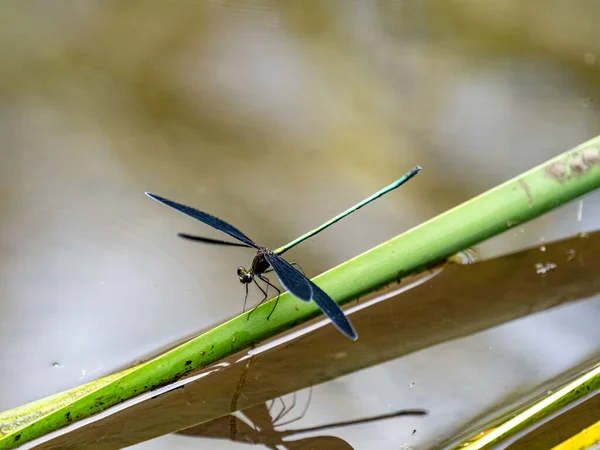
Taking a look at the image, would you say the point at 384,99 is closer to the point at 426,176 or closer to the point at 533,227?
the point at 426,176

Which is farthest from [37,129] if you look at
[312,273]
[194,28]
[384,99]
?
[384,99]

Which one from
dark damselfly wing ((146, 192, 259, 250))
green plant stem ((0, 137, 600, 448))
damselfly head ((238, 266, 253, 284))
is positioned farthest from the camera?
damselfly head ((238, 266, 253, 284))

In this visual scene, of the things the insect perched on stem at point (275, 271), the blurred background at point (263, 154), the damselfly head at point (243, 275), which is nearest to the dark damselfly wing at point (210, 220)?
the insect perched on stem at point (275, 271)

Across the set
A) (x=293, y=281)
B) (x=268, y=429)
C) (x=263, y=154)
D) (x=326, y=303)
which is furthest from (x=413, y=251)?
(x=263, y=154)

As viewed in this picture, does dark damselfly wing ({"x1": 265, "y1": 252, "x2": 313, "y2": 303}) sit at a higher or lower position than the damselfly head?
lower

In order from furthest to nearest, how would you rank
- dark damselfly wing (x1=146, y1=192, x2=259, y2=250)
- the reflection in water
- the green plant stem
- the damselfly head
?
the damselfly head < dark damselfly wing (x1=146, y1=192, x2=259, y2=250) < the reflection in water < the green plant stem

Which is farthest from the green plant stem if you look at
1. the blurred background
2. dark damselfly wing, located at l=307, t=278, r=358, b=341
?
the blurred background

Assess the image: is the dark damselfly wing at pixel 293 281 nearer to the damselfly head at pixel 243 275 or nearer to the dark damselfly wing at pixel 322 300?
the dark damselfly wing at pixel 322 300

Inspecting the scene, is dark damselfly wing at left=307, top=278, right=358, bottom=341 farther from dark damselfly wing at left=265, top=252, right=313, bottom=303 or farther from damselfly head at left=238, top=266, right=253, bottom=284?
damselfly head at left=238, top=266, right=253, bottom=284

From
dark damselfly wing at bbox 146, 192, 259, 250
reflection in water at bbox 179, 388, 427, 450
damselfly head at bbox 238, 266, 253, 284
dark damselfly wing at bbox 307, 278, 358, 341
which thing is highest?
dark damselfly wing at bbox 146, 192, 259, 250

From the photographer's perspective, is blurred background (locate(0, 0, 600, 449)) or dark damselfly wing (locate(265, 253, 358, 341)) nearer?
dark damselfly wing (locate(265, 253, 358, 341))
